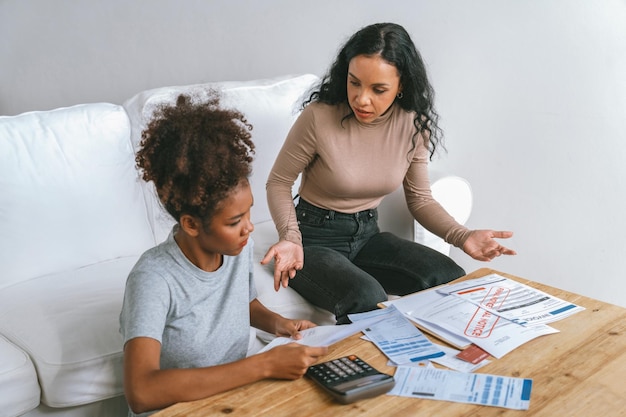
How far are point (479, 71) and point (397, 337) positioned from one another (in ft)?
4.76

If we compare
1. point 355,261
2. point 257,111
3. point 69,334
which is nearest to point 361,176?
point 355,261

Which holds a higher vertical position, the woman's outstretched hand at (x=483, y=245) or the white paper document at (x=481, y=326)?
the woman's outstretched hand at (x=483, y=245)

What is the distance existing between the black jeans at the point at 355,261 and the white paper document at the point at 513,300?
9.3 inches

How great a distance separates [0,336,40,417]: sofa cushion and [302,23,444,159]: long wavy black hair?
99 cm

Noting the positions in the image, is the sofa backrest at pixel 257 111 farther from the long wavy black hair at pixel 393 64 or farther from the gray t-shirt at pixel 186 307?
the gray t-shirt at pixel 186 307

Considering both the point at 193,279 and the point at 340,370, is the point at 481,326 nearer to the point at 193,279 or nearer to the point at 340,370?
the point at 340,370

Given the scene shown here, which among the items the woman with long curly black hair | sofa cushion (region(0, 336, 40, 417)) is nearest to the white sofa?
sofa cushion (region(0, 336, 40, 417))

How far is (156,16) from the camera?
2.41 m

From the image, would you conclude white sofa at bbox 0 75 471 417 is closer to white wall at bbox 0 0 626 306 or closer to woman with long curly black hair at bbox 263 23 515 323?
woman with long curly black hair at bbox 263 23 515 323

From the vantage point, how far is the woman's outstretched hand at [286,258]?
64.3 inches

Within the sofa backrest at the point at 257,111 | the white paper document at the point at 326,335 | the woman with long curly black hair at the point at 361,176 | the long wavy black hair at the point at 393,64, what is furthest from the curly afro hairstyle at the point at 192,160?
the sofa backrest at the point at 257,111

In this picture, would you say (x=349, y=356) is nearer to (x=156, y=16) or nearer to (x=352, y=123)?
(x=352, y=123)

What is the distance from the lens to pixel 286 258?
167 centimetres

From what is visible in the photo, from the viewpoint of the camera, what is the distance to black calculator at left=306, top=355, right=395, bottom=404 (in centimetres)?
113
